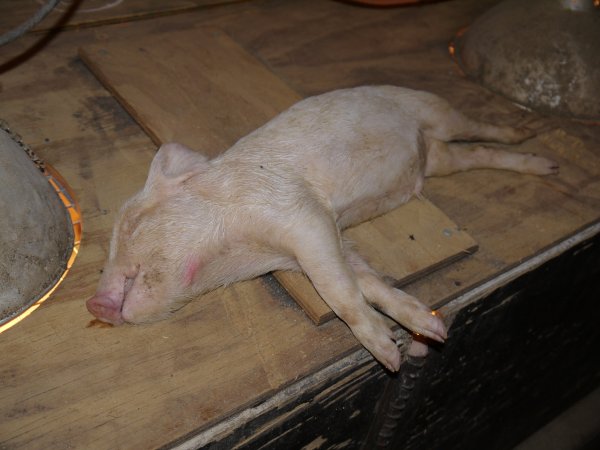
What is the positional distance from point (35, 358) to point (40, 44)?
5.71 feet

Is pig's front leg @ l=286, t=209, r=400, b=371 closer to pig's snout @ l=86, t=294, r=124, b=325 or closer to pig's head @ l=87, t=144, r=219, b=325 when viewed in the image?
pig's head @ l=87, t=144, r=219, b=325

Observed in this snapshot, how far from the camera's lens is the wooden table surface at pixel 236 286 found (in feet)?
5.03

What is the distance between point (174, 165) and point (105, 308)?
509mm

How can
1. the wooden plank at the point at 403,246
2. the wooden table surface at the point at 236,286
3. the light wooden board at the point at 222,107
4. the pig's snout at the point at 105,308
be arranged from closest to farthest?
the wooden table surface at the point at 236,286
the pig's snout at the point at 105,308
the wooden plank at the point at 403,246
the light wooden board at the point at 222,107

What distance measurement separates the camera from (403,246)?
2.04 m

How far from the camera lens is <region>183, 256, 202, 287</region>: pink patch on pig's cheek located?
67.8 inches

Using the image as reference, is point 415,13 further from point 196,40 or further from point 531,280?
point 531,280

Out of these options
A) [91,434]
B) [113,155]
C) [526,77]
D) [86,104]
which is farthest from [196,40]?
[91,434]

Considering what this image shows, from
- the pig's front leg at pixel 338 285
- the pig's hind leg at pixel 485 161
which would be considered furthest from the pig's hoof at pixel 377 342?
the pig's hind leg at pixel 485 161

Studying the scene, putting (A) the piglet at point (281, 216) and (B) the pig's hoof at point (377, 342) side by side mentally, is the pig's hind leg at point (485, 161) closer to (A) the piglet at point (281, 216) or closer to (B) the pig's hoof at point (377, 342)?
(A) the piglet at point (281, 216)

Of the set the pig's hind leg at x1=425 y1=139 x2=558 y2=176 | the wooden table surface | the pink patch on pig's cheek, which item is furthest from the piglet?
the pig's hind leg at x1=425 y1=139 x2=558 y2=176

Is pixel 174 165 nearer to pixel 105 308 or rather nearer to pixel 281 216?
pixel 281 216

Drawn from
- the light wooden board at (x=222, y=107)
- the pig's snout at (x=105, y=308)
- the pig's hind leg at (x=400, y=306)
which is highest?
the light wooden board at (x=222, y=107)

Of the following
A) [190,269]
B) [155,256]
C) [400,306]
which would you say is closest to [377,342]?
[400,306]
